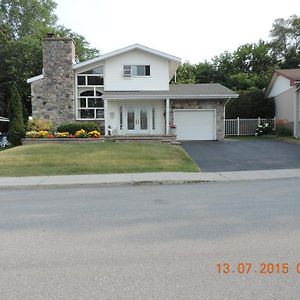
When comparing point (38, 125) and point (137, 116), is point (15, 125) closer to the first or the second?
point (38, 125)

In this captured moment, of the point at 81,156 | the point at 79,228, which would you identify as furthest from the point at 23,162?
the point at 79,228

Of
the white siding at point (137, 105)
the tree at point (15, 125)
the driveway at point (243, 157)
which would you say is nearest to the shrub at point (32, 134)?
the tree at point (15, 125)

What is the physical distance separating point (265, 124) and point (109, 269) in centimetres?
2837

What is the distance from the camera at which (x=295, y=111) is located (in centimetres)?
2517

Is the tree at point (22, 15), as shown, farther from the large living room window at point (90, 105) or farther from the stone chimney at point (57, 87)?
the large living room window at point (90, 105)

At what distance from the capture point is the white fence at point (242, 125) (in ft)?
102

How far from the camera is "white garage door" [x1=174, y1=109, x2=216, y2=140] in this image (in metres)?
25.0

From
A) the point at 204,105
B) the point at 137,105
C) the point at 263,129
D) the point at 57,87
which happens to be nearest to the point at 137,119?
the point at 137,105

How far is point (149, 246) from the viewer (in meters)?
5.00

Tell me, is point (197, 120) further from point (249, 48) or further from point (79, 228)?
point (249, 48)

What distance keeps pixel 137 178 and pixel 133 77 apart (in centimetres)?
1449

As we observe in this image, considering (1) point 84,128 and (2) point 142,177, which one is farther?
(1) point 84,128

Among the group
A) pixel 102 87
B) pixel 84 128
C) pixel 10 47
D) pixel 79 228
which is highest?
pixel 10 47

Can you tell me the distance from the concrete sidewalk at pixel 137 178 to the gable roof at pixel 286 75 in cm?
1427
